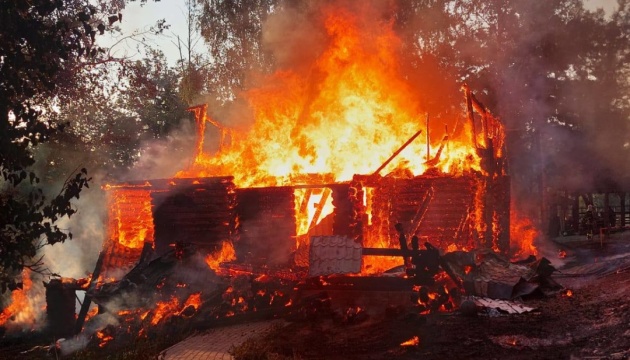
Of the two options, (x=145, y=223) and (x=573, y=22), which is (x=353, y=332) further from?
(x=573, y=22)

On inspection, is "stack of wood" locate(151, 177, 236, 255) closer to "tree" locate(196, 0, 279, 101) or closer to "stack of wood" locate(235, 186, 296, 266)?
"stack of wood" locate(235, 186, 296, 266)

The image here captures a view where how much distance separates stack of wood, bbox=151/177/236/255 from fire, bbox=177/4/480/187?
1.61m

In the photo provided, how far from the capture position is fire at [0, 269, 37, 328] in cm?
1323

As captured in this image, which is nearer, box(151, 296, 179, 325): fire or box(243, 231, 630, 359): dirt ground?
box(243, 231, 630, 359): dirt ground

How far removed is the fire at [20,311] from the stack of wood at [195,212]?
12.5 ft

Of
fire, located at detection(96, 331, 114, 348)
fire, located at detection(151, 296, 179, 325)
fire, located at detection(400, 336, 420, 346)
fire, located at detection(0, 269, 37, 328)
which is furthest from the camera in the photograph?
fire, located at detection(0, 269, 37, 328)

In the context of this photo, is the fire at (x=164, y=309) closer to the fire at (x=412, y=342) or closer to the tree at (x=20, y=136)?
the fire at (x=412, y=342)

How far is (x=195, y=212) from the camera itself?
14.2 meters

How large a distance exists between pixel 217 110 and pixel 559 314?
21410mm

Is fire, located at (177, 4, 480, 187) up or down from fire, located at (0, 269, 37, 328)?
up

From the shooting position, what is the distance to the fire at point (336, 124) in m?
16.4

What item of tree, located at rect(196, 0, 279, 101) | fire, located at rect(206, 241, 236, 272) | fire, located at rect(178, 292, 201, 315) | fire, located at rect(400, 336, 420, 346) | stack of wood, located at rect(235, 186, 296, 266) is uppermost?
tree, located at rect(196, 0, 279, 101)

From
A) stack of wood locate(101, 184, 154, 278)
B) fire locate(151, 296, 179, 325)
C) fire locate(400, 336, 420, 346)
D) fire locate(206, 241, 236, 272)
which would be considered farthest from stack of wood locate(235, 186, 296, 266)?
fire locate(400, 336, 420, 346)

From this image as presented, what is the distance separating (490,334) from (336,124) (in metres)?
10.8
